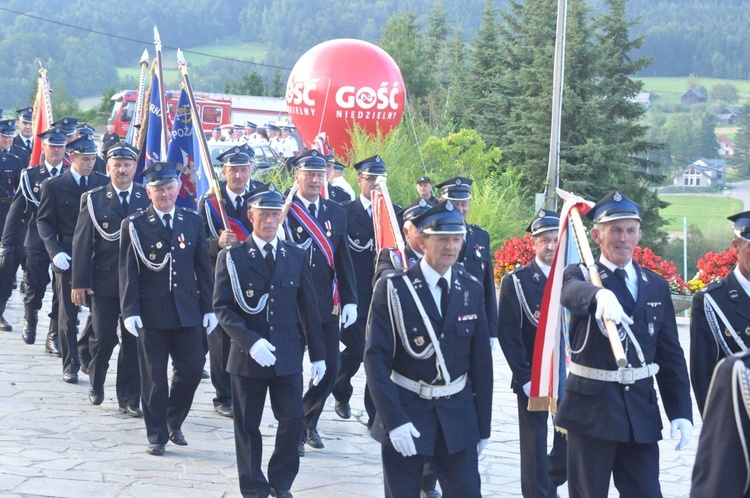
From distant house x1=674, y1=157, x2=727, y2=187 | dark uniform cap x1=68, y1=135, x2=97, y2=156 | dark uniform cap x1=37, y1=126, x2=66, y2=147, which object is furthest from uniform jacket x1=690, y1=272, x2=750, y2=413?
distant house x1=674, y1=157, x2=727, y2=187

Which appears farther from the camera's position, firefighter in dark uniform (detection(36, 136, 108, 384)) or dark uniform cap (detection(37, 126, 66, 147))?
dark uniform cap (detection(37, 126, 66, 147))

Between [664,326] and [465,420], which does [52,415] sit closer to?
[465,420]

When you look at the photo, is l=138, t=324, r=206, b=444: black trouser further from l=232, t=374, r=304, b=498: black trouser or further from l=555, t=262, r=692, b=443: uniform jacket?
l=555, t=262, r=692, b=443: uniform jacket

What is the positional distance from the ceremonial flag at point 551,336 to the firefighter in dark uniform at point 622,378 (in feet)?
1.40

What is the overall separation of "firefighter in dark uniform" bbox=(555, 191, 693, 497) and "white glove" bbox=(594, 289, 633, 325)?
0.20 meters

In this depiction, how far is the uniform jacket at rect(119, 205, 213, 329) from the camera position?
8680mm

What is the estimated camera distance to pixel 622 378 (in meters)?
6.09

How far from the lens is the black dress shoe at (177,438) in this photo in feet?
29.1

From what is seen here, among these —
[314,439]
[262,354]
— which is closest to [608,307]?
[262,354]

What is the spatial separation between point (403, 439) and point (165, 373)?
338 cm

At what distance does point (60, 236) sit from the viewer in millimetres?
10844

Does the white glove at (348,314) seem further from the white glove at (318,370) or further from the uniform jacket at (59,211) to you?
the uniform jacket at (59,211)

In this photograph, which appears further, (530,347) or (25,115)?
(25,115)

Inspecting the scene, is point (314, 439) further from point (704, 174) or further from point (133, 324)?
point (704, 174)
